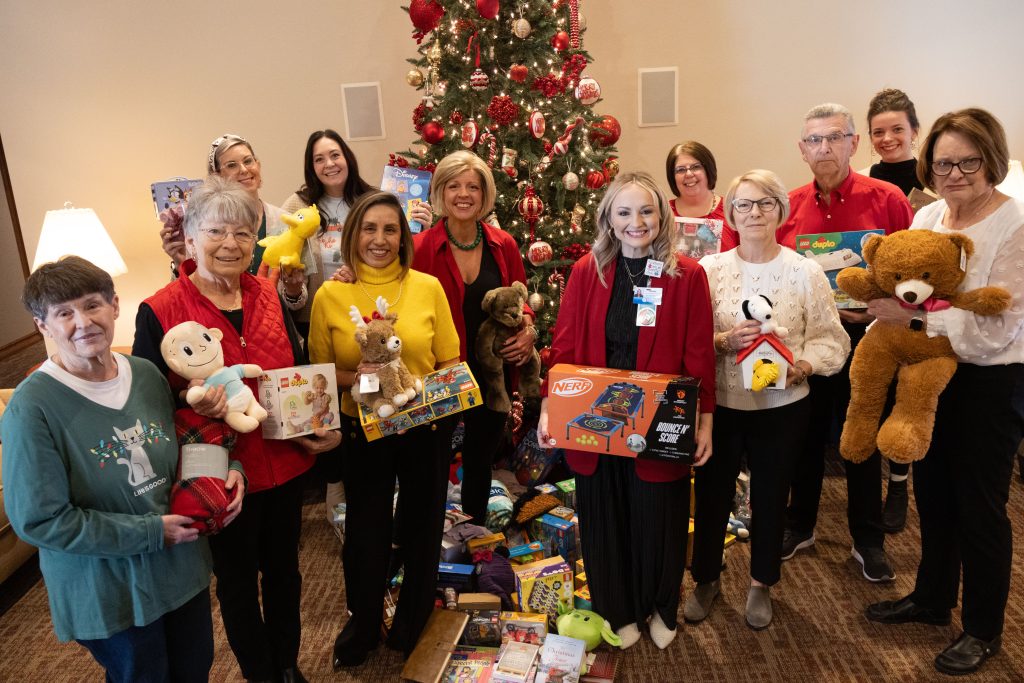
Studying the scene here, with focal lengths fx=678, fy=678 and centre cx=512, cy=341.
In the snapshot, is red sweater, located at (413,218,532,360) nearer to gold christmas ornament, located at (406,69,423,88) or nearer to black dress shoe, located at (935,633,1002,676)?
gold christmas ornament, located at (406,69,423,88)

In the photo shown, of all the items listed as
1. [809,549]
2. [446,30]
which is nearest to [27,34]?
[446,30]

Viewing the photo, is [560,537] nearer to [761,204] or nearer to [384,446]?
[384,446]

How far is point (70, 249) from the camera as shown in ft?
12.6

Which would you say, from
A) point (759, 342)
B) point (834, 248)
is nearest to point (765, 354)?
point (759, 342)

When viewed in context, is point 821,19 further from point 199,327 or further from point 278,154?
point 199,327

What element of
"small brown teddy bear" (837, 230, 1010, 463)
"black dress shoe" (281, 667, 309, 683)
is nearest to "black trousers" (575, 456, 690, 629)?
"small brown teddy bear" (837, 230, 1010, 463)

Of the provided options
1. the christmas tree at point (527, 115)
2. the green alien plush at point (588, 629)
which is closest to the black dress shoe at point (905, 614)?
the green alien plush at point (588, 629)

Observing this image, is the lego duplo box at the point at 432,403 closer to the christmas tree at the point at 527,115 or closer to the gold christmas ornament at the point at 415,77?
the christmas tree at the point at 527,115

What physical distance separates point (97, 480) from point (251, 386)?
1.48 ft

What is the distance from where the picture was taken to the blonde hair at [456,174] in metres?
2.62

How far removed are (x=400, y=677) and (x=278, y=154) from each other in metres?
3.65

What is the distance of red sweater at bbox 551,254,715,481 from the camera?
2.21m

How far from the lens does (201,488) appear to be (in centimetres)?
168

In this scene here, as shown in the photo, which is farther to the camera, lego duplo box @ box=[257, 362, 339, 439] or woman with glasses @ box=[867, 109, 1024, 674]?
woman with glasses @ box=[867, 109, 1024, 674]
